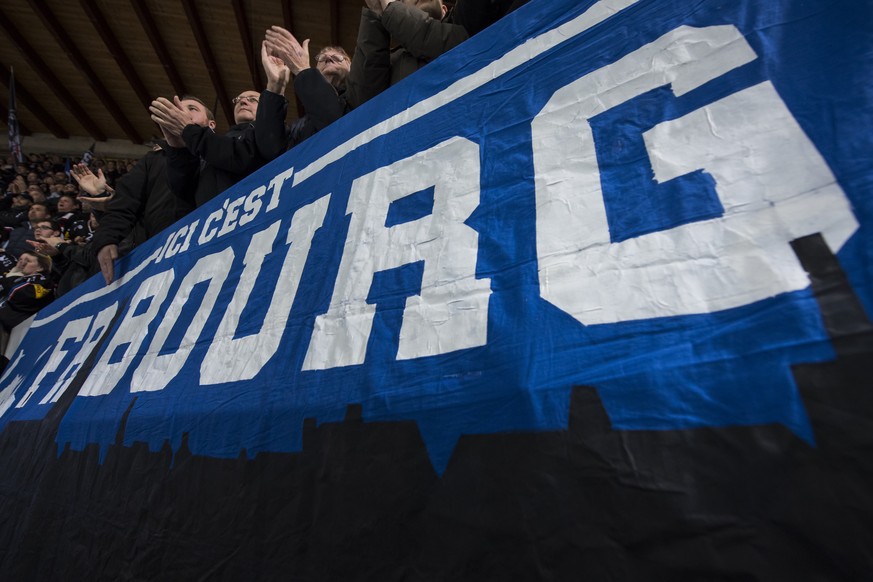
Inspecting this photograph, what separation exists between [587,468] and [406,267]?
412 mm

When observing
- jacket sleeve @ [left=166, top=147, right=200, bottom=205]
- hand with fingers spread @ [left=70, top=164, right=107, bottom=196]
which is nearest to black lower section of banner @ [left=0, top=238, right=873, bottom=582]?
jacket sleeve @ [left=166, top=147, right=200, bottom=205]

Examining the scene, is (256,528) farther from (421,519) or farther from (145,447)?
(145,447)

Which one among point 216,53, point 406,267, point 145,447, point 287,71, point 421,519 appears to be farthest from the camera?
point 216,53

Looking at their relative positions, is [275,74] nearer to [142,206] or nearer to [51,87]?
[142,206]

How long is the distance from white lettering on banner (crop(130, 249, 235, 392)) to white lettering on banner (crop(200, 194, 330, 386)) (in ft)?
0.38

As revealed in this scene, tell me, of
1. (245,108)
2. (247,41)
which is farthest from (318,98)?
(247,41)

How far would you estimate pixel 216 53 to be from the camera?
5.70 m

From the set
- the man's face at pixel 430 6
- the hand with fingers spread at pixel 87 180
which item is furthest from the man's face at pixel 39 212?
the man's face at pixel 430 6

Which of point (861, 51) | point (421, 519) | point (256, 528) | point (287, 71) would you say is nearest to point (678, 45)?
point (861, 51)

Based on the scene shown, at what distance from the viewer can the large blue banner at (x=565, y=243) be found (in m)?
0.39

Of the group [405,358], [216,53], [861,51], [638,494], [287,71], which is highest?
[216,53]

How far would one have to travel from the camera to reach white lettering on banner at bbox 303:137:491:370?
0.59 metres

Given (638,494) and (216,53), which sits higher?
(216,53)

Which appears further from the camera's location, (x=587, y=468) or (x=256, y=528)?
(x=256, y=528)
